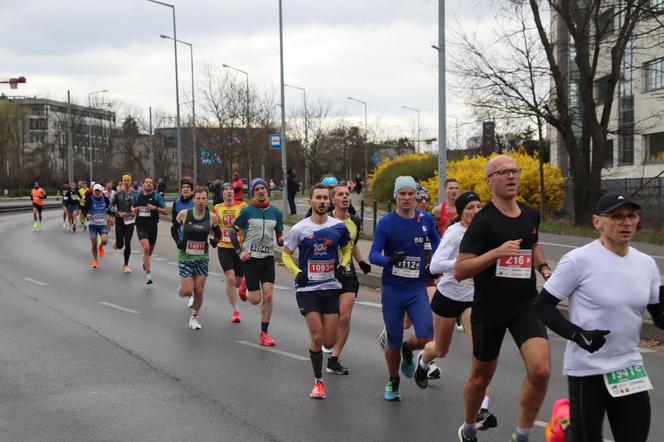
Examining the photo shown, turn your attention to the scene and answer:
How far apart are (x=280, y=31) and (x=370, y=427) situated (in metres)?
27.8

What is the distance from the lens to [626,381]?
3.94m

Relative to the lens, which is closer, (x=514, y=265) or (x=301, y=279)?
(x=514, y=265)

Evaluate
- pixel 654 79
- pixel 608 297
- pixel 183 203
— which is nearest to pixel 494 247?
pixel 608 297

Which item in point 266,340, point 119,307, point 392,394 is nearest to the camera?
point 392,394

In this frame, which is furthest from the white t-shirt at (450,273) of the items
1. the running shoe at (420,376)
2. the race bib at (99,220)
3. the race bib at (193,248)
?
the race bib at (99,220)

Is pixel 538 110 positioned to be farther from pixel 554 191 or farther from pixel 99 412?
pixel 99 412

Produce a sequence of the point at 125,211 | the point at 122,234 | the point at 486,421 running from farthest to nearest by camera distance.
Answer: the point at 122,234 → the point at 125,211 → the point at 486,421

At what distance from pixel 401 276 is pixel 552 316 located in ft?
8.95

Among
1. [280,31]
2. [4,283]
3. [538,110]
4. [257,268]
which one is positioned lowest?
[4,283]

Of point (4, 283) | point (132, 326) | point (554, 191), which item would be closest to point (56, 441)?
point (132, 326)

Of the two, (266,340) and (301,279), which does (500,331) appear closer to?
(301,279)

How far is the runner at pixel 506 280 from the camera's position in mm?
4855

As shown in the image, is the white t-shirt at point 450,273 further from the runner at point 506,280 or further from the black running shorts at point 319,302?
the runner at point 506,280

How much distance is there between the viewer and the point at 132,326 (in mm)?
10617
